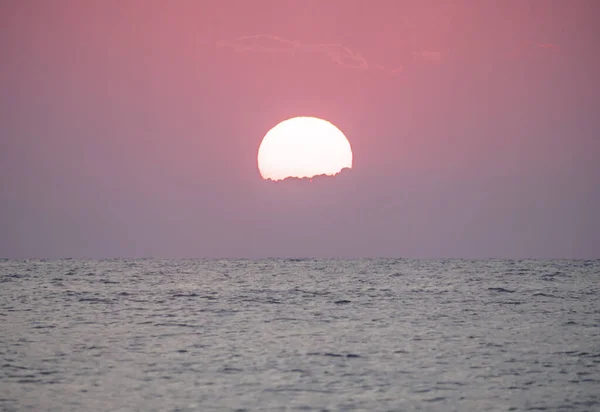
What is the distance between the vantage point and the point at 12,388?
22.9 m

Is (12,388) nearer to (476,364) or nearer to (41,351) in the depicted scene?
(41,351)

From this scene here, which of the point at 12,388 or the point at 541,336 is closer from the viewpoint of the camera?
the point at 12,388

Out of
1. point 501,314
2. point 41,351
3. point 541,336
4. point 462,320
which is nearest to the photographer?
point 41,351

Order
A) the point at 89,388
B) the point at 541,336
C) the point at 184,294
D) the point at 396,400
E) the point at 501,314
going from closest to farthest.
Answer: the point at 396,400, the point at 89,388, the point at 541,336, the point at 501,314, the point at 184,294

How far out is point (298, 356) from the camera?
28875 millimetres

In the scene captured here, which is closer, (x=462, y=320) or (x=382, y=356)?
(x=382, y=356)

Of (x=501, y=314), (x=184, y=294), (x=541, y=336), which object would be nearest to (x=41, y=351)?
(x=541, y=336)

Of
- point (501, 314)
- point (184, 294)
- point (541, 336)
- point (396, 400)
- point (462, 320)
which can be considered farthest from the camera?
point (184, 294)

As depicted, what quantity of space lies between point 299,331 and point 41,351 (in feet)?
39.8

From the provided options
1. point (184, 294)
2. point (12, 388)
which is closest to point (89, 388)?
point (12, 388)

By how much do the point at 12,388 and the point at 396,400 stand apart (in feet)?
37.0

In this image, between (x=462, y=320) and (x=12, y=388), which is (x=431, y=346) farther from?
(x=12, y=388)

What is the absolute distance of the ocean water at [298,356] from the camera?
71.3 ft

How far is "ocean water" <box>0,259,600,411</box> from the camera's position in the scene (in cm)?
2172
